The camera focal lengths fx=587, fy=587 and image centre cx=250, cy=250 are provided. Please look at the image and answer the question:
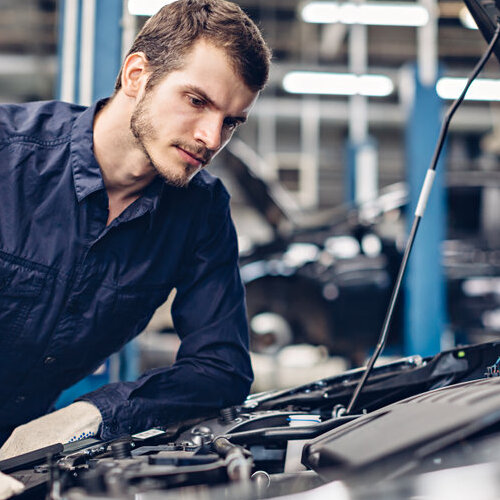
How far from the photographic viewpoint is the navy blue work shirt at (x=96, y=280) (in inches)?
42.3

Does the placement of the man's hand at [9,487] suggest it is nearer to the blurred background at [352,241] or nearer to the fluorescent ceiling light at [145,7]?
the blurred background at [352,241]

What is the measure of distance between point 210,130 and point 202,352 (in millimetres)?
433

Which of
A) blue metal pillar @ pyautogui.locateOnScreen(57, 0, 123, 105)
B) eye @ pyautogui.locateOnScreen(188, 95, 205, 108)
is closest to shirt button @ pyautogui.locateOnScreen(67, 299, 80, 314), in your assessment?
eye @ pyautogui.locateOnScreen(188, 95, 205, 108)

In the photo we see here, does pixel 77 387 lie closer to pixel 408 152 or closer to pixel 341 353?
pixel 408 152

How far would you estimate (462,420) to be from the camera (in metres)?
0.49

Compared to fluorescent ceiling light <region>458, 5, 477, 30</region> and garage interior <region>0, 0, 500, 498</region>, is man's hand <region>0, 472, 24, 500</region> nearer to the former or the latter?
garage interior <region>0, 0, 500, 498</region>

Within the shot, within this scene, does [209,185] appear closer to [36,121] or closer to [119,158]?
[119,158]

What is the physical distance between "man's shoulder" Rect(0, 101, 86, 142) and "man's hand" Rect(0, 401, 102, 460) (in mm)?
530

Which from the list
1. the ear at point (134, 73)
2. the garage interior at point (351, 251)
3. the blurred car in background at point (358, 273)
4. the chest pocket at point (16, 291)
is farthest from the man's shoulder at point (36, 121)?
the blurred car in background at point (358, 273)

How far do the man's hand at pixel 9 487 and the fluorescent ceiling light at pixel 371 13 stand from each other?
229 inches

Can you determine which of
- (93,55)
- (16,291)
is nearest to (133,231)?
(16,291)

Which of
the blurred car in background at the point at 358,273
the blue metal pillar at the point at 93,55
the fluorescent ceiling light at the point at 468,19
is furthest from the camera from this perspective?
the blurred car in background at the point at 358,273

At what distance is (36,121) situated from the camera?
3.84 ft

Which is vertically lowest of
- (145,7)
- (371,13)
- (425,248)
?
(425,248)
